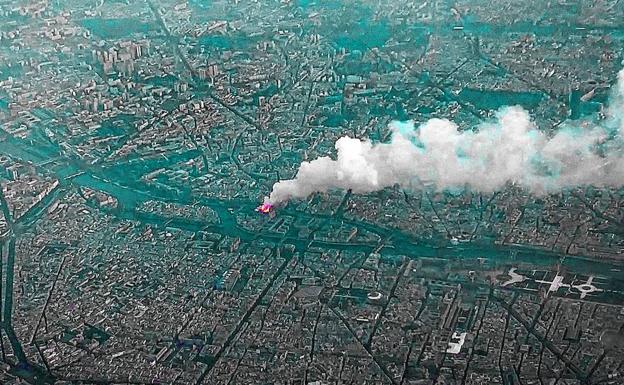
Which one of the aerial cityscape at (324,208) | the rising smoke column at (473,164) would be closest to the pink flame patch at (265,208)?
the aerial cityscape at (324,208)

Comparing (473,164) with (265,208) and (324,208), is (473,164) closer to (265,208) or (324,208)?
(324,208)

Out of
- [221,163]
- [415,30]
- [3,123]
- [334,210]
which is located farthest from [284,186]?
[415,30]

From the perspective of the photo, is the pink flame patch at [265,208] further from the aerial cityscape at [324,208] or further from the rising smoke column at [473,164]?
the rising smoke column at [473,164]

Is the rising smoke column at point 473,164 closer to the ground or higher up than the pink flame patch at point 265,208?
higher up

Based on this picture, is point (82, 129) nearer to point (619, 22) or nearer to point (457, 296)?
point (457, 296)

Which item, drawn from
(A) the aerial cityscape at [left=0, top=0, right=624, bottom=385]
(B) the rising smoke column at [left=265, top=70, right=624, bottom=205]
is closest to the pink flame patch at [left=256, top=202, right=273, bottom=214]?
(A) the aerial cityscape at [left=0, top=0, right=624, bottom=385]

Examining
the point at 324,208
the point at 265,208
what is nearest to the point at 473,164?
the point at 324,208

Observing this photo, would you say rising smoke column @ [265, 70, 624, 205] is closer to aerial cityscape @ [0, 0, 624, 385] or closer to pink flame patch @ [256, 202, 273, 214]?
aerial cityscape @ [0, 0, 624, 385]
